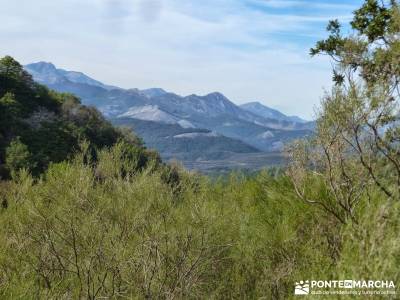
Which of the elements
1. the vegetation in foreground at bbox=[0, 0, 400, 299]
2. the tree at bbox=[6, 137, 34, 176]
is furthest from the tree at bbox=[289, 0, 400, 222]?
the tree at bbox=[6, 137, 34, 176]

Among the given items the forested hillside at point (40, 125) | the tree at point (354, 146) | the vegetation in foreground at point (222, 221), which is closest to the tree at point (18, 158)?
the forested hillside at point (40, 125)

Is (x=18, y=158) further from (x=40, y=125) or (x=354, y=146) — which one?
(x=354, y=146)

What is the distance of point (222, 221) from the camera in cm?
1105

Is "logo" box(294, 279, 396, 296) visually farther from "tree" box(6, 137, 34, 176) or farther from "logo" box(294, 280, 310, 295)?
"tree" box(6, 137, 34, 176)

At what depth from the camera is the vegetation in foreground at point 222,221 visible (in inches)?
299

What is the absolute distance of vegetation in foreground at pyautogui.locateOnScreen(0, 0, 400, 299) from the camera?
7.58m

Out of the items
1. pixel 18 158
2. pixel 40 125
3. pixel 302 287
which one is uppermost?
pixel 40 125

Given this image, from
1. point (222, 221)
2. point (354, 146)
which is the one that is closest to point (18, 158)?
point (222, 221)

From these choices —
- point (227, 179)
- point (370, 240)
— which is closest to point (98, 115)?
point (227, 179)

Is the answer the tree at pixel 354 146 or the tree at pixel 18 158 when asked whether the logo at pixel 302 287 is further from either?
the tree at pixel 18 158

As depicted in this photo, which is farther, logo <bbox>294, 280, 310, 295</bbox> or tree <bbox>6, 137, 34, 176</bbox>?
tree <bbox>6, 137, 34, 176</bbox>

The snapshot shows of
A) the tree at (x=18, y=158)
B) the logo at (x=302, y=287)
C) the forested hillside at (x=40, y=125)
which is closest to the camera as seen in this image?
the logo at (x=302, y=287)

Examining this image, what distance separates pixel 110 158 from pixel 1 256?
3777mm

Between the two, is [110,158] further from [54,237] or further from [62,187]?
[54,237]
